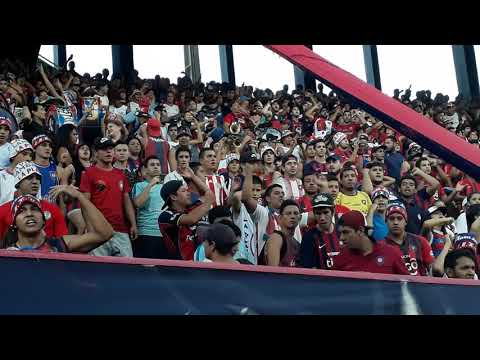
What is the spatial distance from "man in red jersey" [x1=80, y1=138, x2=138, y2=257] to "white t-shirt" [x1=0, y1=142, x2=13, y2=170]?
669 millimetres

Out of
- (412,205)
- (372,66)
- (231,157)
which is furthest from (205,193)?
(372,66)

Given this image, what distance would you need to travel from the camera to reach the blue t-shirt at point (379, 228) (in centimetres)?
672

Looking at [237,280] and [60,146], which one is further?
[60,146]

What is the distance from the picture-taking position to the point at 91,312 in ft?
11.1

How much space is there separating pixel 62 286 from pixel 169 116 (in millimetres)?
8943

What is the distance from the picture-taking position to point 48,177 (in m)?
6.73

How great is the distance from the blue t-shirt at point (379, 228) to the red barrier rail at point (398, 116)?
2722 mm

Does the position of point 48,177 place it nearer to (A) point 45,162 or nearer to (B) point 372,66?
(A) point 45,162

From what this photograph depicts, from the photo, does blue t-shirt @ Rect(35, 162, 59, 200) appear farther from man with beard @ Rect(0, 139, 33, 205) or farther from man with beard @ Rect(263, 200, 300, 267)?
man with beard @ Rect(263, 200, 300, 267)

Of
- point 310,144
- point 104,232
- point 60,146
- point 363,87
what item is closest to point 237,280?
point 363,87

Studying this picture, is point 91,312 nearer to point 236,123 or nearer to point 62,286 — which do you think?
point 62,286

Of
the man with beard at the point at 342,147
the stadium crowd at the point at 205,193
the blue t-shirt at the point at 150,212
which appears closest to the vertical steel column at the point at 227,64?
the stadium crowd at the point at 205,193

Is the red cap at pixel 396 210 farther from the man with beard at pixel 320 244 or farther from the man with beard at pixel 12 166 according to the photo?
the man with beard at pixel 12 166

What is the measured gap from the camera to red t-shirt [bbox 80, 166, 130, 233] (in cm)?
627
